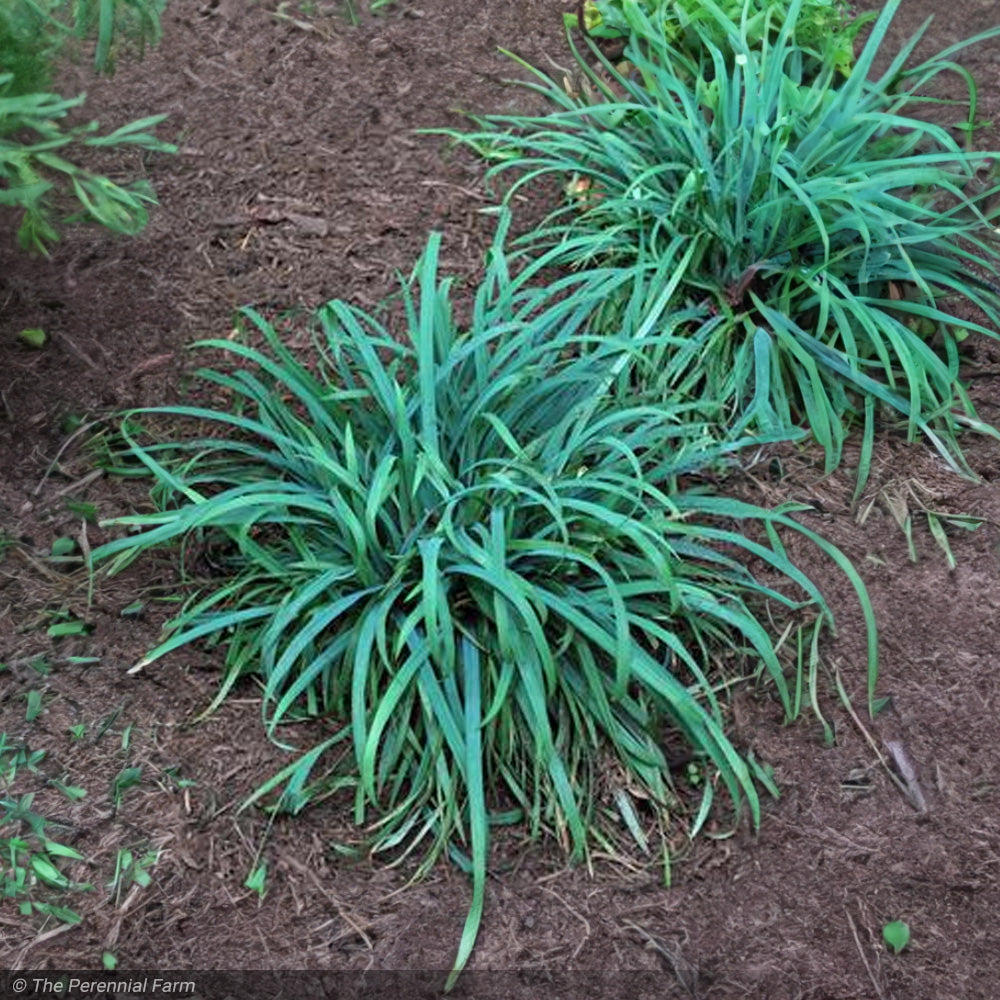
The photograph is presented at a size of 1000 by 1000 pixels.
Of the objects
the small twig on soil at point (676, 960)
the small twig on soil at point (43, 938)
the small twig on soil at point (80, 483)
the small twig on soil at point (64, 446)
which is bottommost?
the small twig on soil at point (676, 960)

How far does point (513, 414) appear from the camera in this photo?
2799mm

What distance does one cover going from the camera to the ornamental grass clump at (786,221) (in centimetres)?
310

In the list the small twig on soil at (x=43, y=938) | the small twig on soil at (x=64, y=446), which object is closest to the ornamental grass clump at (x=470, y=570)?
the small twig on soil at (x=64, y=446)

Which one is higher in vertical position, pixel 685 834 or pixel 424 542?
pixel 424 542

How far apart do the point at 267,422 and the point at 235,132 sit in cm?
94

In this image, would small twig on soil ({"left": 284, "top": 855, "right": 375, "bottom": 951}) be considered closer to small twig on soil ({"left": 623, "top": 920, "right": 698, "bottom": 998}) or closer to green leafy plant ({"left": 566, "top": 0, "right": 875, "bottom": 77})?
small twig on soil ({"left": 623, "top": 920, "right": 698, "bottom": 998})

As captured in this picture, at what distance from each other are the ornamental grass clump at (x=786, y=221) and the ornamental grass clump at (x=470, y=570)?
36 centimetres

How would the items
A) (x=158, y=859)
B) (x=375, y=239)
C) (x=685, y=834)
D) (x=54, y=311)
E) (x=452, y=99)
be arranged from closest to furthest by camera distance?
(x=158, y=859) → (x=685, y=834) → (x=54, y=311) → (x=375, y=239) → (x=452, y=99)

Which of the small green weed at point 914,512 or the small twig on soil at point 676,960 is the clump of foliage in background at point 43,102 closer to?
the small twig on soil at point 676,960

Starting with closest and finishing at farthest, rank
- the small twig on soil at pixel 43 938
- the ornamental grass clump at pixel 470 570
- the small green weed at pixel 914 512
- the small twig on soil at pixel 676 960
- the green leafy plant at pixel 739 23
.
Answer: the small twig on soil at pixel 43 938 < the small twig on soil at pixel 676 960 < the ornamental grass clump at pixel 470 570 < the small green weed at pixel 914 512 < the green leafy plant at pixel 739 23

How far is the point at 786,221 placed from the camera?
3.21 meters

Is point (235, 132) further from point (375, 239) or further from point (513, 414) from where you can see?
point (513, 414)

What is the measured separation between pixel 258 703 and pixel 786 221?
1.69 m

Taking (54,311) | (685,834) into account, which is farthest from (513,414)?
(54,311)
